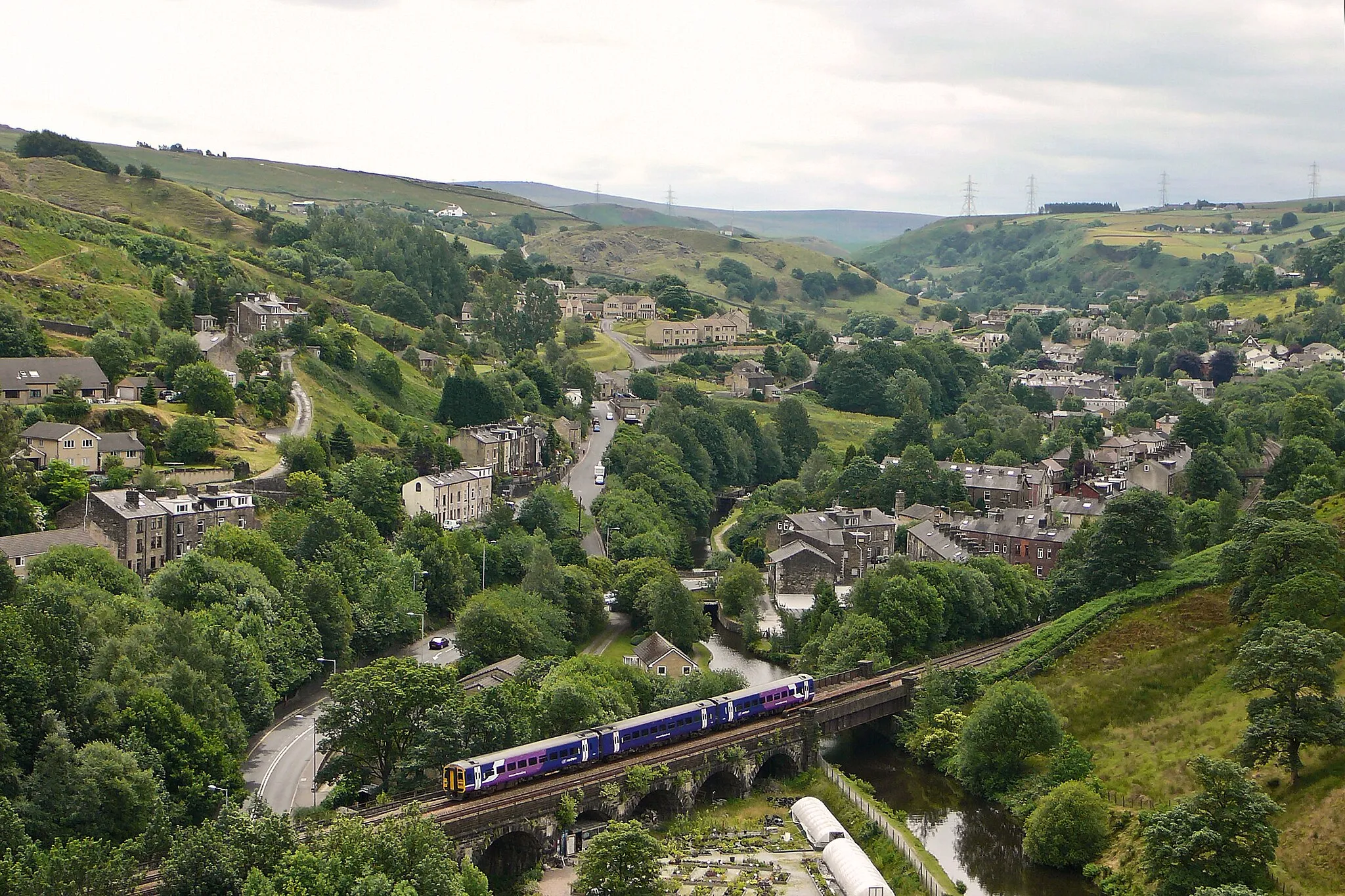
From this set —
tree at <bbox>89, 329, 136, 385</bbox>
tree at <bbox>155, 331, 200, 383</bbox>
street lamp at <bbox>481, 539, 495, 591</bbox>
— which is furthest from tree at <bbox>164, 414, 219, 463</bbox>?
street lamp at <bbox>481, 539, 495, 591</bbox>

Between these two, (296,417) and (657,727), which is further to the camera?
(296,417)

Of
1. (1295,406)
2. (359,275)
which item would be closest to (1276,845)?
(1295,406)

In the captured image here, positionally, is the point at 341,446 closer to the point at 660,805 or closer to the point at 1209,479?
the point at 660,805

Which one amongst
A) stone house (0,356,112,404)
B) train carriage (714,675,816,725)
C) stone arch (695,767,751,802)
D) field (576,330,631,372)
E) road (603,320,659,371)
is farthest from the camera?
road (603,320,659,371)

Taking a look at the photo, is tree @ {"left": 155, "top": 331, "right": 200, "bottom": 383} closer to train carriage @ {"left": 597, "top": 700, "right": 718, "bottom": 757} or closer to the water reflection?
the water reflection

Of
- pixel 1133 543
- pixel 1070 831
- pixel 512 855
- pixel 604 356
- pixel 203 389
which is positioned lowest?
pixel 512 855

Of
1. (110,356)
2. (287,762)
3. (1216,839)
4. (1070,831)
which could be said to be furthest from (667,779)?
(110,356)

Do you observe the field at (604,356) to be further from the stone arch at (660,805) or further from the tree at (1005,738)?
the stone arch at (660,805)
